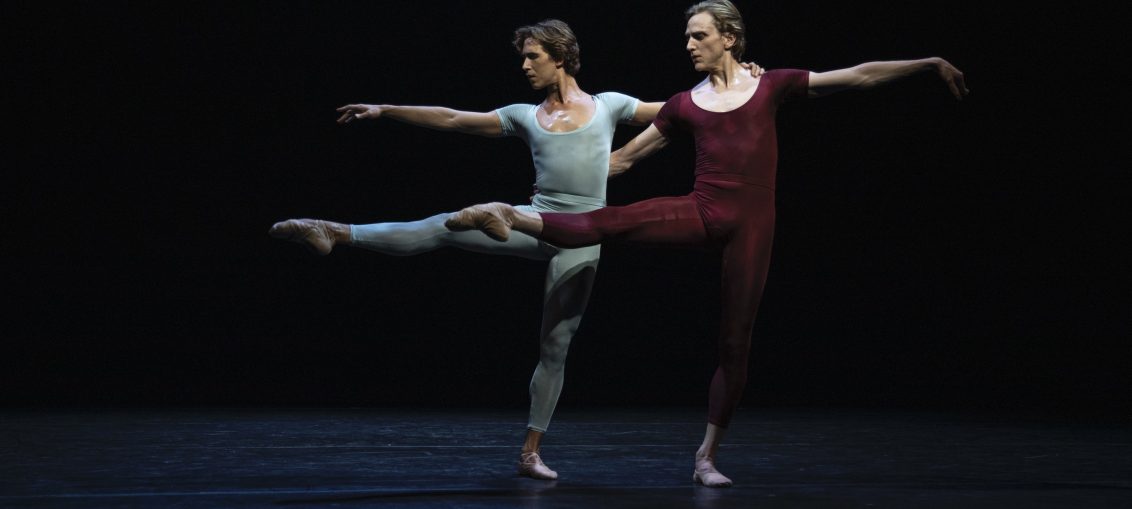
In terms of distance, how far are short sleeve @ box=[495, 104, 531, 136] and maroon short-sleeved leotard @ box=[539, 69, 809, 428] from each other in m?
0.55

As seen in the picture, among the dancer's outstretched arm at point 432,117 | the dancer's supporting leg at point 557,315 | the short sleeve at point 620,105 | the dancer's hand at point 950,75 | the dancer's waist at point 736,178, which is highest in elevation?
the short sleeve at point 620,105

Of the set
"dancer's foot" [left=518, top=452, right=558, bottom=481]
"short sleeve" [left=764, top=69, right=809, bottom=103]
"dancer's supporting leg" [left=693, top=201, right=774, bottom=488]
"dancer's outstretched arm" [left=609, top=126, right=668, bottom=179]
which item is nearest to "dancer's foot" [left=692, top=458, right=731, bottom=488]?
"dancer's supporting leg" [left=693, top=201, right=774, bottom=488]

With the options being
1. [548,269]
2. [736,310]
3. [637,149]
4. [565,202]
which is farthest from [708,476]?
[637,149]

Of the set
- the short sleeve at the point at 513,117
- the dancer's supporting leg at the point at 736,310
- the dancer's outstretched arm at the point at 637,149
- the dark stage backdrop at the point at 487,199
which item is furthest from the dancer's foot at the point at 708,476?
the dark stage backdrop at the point at 487,199

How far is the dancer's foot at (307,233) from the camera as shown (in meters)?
3.00

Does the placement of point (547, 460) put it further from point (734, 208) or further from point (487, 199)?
point (487, 199)

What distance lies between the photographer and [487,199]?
658 cm

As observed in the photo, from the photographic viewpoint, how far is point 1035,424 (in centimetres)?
517

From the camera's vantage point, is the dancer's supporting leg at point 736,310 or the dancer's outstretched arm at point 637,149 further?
the dancer's outstretched arm at point 637,149

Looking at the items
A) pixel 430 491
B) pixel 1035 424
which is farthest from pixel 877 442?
pixel 430 491

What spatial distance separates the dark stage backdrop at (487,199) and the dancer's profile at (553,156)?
2.88 metres

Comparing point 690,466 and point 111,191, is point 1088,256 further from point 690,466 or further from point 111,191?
point 111,191

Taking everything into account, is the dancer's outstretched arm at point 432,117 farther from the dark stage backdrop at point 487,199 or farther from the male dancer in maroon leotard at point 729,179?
the dark stage backdrop at point 487,199

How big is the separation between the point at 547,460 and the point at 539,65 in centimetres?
126
